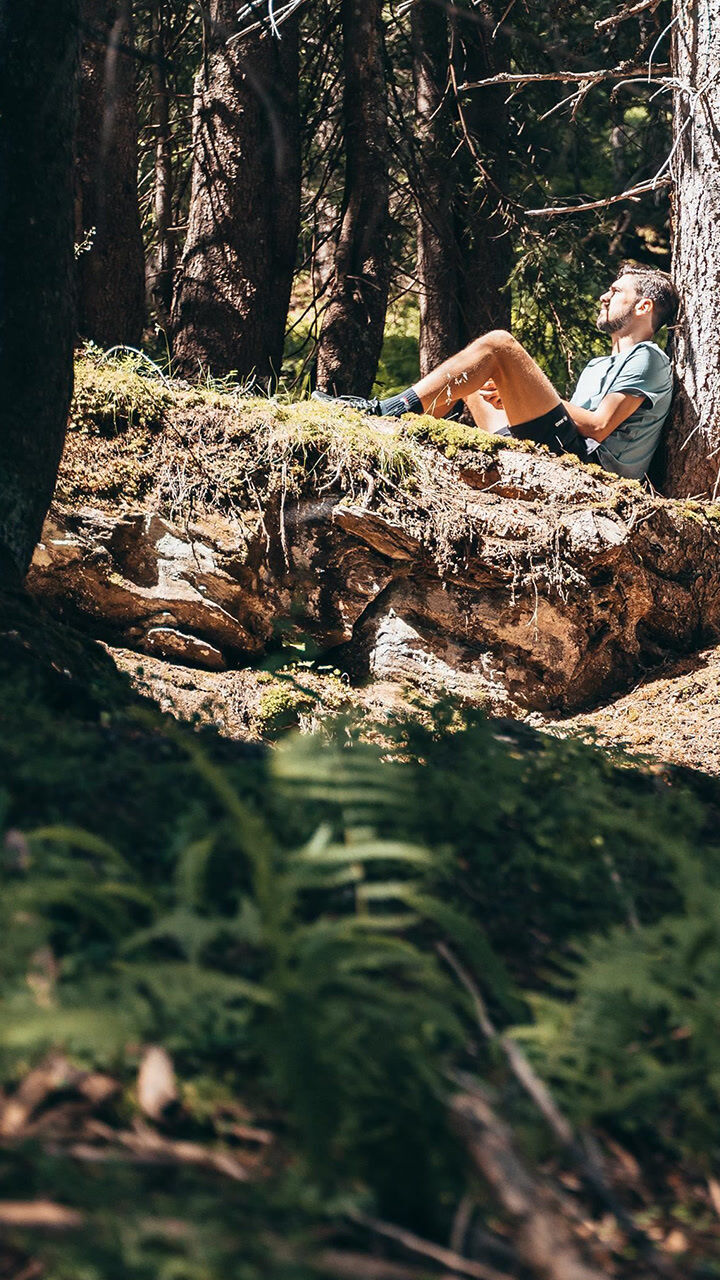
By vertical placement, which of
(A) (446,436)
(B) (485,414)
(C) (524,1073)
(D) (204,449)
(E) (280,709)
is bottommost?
(E) (280,709)

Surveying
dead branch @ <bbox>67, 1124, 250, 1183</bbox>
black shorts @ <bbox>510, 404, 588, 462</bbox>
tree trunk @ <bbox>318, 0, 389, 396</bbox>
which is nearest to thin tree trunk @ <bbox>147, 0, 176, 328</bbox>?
tree trunk @ <bbox>318, 0, 389, 396</bbox>

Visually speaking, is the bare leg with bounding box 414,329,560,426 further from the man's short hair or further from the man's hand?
the man's short hair

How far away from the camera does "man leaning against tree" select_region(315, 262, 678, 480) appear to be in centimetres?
647

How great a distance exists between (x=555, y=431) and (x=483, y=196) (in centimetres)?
254

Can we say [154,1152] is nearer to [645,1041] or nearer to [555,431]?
[645,1041]

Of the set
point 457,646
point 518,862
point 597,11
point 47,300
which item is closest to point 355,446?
point 457,646

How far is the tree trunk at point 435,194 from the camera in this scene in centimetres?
807

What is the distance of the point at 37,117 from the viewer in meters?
3.89

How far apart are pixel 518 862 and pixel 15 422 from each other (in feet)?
8.27

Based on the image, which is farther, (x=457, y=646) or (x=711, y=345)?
(x=711, y=345)

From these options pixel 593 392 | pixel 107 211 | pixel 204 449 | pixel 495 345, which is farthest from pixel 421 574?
pixel 107 211

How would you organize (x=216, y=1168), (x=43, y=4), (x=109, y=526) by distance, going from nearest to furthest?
(x=216, y=1168), (x=43, y=4), (x=109, y=526)

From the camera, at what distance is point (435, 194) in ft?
26.9

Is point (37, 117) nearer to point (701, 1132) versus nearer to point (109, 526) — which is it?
point (109, 526)
